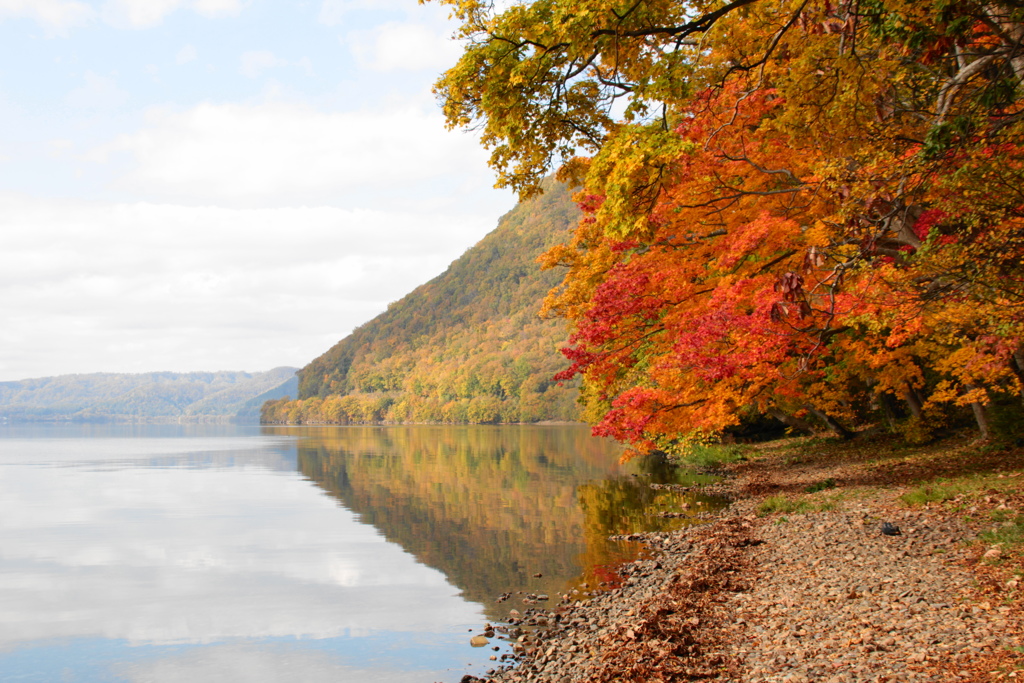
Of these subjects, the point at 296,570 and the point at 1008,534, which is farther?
the point at 296,570

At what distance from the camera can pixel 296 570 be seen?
1520 cm

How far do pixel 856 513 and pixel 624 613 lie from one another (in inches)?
232

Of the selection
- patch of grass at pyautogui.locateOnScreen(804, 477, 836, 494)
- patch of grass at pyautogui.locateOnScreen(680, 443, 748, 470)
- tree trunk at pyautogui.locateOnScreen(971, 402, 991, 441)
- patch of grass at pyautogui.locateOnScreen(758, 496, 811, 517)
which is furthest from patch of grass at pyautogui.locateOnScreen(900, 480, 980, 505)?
patch of grass at pyautogui.locateOnScreen(680, 443, 748, 470)

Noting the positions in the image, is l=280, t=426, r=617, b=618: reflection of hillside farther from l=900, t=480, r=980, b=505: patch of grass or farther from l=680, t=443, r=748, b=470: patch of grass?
l=900, t=480, r=980, b=505: patch of grass

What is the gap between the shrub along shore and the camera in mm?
5922

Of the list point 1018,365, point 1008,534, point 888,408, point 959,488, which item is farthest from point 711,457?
point 1008,534

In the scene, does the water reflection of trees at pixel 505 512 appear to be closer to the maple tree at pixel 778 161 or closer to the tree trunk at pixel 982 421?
the maple tree at pixel 778 161

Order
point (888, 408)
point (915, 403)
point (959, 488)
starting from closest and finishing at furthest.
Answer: point (959, 488) < point (915, 403) < point (888, 408)

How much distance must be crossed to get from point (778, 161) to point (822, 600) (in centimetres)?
966

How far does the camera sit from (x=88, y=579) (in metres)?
14.7

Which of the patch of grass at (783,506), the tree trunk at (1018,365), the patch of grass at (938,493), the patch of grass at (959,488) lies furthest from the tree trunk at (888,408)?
the patch of grass at (938,493)

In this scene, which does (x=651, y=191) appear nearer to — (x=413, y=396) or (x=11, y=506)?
(x=11, y=506)

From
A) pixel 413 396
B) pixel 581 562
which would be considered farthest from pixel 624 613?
pixel 413 396

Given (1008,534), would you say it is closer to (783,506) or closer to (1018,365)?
(783,506)
